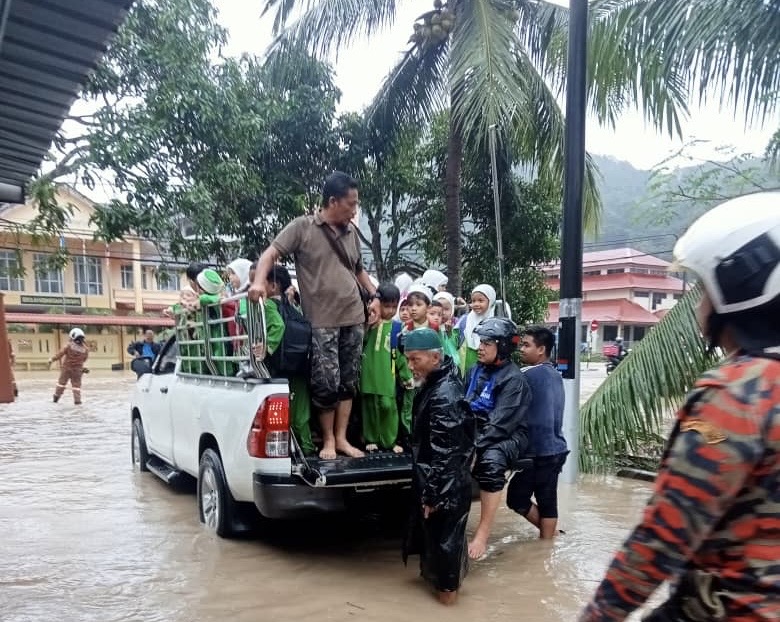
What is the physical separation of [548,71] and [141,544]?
887 centimetres

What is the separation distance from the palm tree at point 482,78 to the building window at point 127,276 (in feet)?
101

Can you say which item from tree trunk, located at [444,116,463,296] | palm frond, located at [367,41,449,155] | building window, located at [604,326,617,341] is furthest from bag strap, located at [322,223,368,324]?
building window, located at [604,326,617,341]

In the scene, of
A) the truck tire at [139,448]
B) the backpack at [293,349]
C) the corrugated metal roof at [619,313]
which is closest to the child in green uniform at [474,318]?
the backpack at [293,349]

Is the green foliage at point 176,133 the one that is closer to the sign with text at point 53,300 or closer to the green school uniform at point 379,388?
the green school uniform at point 379,388

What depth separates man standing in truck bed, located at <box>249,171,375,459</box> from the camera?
4414 mm

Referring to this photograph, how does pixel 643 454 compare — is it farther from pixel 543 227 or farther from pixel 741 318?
pixel 741 318

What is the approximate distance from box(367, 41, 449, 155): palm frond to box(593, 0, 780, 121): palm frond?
209 inches

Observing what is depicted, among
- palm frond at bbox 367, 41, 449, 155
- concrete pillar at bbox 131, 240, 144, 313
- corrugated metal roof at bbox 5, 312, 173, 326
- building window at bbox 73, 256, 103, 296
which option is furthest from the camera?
concrete pillar at bbox 131, 240, 144, 313

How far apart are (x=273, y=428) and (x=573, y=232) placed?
12.7 ft

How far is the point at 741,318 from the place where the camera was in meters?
1.36

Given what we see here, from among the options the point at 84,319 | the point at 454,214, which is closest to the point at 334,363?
the point at 454,214

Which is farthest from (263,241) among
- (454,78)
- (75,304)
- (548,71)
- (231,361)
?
(75,304)

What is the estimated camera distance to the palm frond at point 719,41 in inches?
232

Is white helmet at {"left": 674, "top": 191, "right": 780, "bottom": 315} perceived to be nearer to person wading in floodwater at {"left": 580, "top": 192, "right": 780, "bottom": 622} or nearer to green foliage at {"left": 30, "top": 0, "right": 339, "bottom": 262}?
person wading in floodwater at {"left": 580, "top": 192, "right": 780, "bottom": 622}
